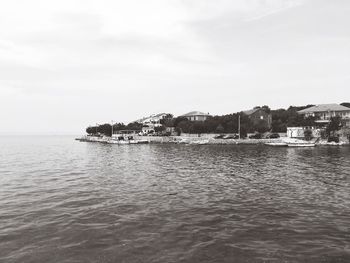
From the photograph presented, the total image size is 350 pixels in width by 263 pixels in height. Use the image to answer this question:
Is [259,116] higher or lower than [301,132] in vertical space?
higher

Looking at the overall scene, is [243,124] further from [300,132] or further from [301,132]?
[301,132]

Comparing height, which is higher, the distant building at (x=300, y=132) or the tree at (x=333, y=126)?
the tree at (x=333, y=126)

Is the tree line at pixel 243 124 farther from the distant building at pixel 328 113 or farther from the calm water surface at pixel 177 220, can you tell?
the calm water surface at pixel 177 220

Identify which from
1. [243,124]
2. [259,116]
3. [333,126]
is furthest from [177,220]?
[259,116]

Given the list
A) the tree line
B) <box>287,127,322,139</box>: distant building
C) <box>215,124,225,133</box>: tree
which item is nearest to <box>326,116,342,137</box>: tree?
<box>287,127,322,139</box>: distant building

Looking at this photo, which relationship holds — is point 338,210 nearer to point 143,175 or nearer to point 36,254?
point 36,254

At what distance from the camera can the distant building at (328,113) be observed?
121m

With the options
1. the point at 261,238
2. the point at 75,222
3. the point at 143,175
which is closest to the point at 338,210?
the point at 261,238

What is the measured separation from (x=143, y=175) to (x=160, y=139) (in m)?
91.9

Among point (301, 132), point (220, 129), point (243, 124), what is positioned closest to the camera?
point (301, 132)

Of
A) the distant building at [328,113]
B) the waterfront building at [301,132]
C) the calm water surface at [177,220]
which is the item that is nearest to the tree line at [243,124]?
the distant building at [328,113]

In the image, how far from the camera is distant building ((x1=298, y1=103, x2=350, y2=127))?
121275 millimetres

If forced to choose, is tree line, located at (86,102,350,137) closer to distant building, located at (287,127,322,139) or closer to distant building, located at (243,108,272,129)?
distant building, located at (243,108,272,129)

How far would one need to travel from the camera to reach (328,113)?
126 metres
